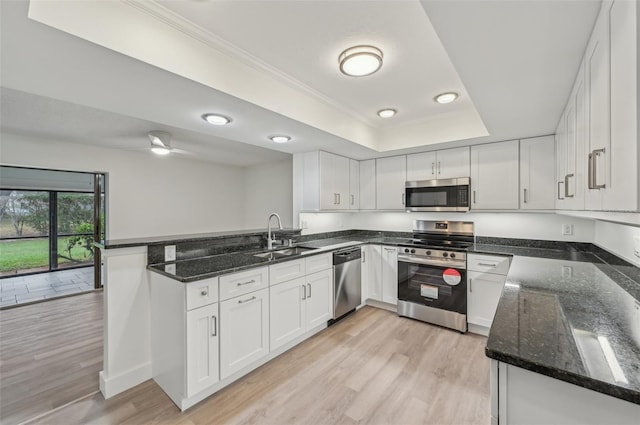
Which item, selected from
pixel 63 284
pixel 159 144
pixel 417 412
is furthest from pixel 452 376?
pixel 63 284

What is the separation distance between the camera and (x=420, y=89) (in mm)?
2393

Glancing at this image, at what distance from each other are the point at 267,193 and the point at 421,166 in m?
3.67

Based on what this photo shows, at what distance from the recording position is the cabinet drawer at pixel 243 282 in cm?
204

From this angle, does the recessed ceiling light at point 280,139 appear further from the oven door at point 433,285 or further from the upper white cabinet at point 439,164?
the oven door at point 433,285

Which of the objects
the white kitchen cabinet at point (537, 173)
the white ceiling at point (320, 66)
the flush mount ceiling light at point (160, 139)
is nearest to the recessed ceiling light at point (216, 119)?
the white ceiling at point (320, 66)

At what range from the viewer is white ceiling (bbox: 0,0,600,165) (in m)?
1.18

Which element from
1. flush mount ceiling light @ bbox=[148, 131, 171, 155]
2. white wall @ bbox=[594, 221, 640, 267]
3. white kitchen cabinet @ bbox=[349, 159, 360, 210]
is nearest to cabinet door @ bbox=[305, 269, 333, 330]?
white kitchen cabinet @ bbox=[349, 159, 360, 210]

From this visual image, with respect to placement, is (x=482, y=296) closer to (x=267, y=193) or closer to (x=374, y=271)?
(x=374, y=271)

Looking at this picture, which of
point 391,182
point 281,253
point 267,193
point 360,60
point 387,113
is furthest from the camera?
point 267,193

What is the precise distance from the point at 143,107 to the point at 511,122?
3.11m

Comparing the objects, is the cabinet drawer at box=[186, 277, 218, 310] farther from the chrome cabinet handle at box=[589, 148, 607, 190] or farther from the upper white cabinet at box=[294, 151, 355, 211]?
the chrome cabinet handle at box=[589, 148, 607, 190]

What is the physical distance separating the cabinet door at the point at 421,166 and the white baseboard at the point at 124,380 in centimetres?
358

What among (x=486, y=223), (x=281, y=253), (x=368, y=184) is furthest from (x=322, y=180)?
(x=486, y=223)

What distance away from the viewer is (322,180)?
11.6 ft
